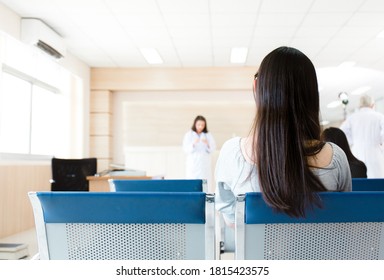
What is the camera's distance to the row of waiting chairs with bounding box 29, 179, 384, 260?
100cm

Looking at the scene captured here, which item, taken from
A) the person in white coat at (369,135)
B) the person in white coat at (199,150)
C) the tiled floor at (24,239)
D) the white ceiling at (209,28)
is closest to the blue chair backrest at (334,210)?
the tiled floor at (24,239)

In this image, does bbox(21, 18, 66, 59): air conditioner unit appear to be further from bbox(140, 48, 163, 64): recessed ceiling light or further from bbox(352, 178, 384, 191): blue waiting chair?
bbox(352, 178, 384, 191): blue waiting chair

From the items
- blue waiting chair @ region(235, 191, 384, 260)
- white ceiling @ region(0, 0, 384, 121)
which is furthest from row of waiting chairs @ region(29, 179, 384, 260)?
white ceiling @ region(0, 0, 384, 121)

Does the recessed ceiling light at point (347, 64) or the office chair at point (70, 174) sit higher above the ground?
the recessed ceiling light at point (347, 64)

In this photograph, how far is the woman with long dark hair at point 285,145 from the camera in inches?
44.5

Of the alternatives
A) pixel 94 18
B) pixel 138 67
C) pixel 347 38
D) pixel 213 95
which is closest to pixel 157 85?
pixel 138 67

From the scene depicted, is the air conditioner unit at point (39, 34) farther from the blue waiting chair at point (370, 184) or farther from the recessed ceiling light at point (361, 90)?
the recessed ceiling light at point (361, 90)

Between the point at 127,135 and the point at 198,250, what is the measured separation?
25.2 feet

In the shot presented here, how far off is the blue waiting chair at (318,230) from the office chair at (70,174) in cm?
459

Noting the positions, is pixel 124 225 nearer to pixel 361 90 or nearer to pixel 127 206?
pixel 127 206
